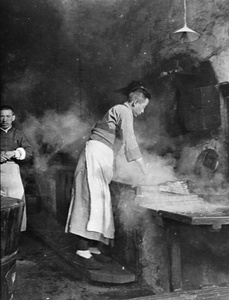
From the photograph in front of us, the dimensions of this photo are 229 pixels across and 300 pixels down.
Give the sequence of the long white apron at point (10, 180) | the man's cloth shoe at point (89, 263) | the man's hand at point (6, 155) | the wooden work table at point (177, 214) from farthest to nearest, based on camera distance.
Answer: the long white apron at point (10, 180)
the man's hand at point (6, 155)
the man's cloth shoe at point (89, 263)
the wooden work table at point (177, 214)

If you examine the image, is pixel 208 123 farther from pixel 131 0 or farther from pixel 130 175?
pixel 131 0

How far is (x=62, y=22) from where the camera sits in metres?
8.09

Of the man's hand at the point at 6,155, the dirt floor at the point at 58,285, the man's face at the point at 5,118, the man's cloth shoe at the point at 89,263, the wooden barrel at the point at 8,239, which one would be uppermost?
the man's face at the point at 5,118

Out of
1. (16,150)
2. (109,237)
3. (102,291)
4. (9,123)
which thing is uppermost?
(9,123)

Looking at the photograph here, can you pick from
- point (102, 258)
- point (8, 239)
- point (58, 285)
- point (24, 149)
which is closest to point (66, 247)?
point (102, 258)

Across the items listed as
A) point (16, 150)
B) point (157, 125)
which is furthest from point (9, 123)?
point (157, 125)

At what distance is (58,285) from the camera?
170 inches

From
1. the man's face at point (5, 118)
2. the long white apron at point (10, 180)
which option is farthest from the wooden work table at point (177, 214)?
the man's face at point (5, 118)

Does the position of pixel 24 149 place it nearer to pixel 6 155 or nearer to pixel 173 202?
pixel 6 155

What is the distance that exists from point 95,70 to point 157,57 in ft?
5.31

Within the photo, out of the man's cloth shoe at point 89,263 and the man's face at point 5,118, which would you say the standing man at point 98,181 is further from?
the man's face at point 5,118

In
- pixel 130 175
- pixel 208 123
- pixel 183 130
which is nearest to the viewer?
pixel 130 175

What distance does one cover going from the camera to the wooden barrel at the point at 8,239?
9.25ft

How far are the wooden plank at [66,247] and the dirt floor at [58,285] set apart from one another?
0.10 meters
